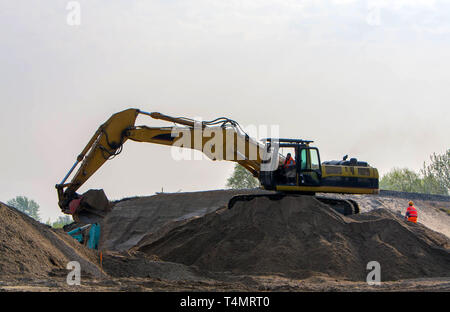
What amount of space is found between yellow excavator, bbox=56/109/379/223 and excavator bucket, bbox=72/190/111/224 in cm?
129

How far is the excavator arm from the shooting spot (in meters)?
17.6

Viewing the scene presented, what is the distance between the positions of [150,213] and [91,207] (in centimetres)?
750

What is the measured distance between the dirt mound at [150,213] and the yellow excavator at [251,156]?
6.03 meters

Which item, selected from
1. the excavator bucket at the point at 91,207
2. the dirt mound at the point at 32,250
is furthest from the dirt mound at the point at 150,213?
the dirt mound at the point at 32,250

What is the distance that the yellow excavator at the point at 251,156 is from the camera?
675 inches

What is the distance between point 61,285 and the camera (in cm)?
995

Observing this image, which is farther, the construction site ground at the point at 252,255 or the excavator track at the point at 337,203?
the excavator track at the point at 337,203

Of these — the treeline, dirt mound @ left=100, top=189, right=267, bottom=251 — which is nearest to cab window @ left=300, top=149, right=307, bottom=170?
dirt mound @ left=100, top=189, right=267, bottom=251

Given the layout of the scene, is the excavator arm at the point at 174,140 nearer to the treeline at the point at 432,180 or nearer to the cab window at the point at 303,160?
the cab window at the point at 303,160

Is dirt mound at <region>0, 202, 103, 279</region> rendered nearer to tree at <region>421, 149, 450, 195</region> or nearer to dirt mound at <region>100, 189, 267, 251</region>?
dirt mound at <region>100, 189, 267, 251</region>

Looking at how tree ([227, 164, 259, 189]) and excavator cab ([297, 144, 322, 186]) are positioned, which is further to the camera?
tree ([227, 164, 259, 189])
